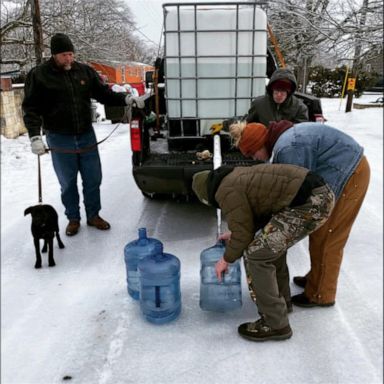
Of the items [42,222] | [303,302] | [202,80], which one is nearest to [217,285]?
[303,302]

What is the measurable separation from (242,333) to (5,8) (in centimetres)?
252

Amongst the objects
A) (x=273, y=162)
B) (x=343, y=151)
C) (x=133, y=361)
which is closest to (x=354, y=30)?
(x=343, y=151)

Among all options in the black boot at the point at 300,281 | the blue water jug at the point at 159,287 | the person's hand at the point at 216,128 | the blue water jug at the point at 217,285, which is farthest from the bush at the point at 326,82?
the blue water jug at the point at 159,287

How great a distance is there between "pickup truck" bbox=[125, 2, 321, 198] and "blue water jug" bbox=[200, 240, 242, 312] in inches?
45.3

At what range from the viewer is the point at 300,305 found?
8.85ft

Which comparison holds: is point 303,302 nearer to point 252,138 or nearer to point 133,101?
point 252,138

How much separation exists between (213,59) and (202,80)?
0.23 m

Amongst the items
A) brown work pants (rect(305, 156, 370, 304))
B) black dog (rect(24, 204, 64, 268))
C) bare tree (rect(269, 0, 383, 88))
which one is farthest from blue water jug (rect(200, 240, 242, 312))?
bare tree (rect(269, 0, 383, 88))

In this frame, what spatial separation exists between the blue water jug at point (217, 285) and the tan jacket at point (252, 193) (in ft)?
2.17

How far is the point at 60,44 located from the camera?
10.3ft

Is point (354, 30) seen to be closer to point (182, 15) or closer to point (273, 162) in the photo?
point (273, 162)

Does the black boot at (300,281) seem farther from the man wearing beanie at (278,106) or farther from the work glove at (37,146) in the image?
the work glove at (37,146)

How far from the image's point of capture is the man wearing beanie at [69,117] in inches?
137

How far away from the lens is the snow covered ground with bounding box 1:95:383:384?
5.85 ft
